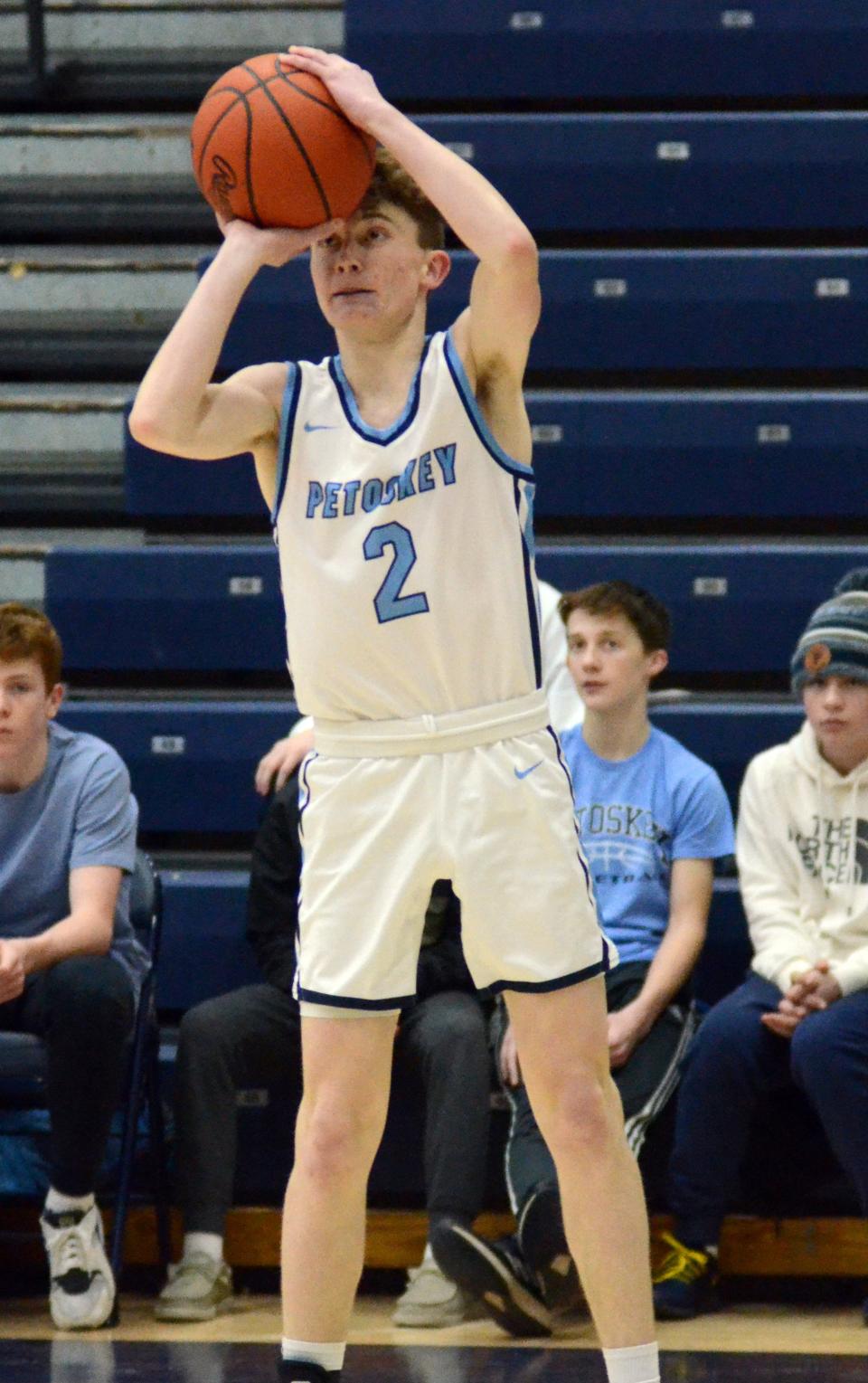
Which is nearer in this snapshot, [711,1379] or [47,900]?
[711,1379]

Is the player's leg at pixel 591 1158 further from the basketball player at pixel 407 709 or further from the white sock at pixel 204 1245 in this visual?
the white sock at pixel 204 1245

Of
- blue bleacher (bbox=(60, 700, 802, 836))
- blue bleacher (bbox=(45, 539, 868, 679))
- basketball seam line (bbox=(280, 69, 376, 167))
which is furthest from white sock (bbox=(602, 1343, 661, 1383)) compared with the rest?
blue bleacher (bbox=(45, 539, 868, 679))

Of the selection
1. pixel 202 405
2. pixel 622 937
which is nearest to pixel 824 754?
pixel 622 937

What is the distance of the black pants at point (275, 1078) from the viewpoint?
3582 mm

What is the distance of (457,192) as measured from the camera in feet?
7.73

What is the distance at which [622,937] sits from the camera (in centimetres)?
387

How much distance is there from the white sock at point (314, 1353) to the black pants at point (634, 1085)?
1059 millimetres

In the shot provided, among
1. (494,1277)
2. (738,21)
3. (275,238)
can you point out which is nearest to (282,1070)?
(494,1277)

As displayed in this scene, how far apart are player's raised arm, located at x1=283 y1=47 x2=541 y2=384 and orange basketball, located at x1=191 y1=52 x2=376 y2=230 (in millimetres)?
36

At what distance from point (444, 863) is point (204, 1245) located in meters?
1.62

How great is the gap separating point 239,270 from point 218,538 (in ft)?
9.50

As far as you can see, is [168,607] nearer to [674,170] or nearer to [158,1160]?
[158,1160]

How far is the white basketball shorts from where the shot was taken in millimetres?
2373

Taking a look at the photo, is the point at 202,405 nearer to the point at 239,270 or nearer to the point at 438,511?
the point at 239,270
